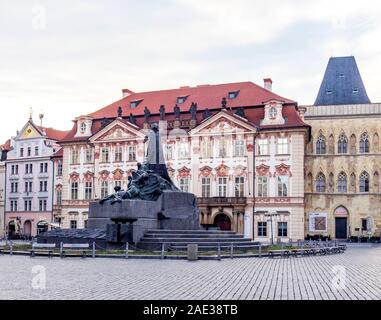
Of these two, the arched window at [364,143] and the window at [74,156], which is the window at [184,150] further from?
the arched window at [364,143]

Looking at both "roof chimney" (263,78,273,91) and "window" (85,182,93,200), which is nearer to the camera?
"roof chimney" (263,78,273,91)

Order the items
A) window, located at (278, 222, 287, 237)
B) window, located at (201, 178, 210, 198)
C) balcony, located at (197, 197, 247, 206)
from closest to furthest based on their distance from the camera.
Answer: window, located at (278, 222, 287, 237) → balcony, located at (197, 197, 247, 206) → window, located at (201, 178, 210, 198)

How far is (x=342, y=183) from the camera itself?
66.2 metres

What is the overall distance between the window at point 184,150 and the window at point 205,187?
122 inches

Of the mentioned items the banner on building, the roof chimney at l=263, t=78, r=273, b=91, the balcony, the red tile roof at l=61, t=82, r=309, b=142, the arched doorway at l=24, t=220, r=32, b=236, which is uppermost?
the roof chimney at l=263, t=78, r=273, b=91

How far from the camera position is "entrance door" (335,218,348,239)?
2579 inches

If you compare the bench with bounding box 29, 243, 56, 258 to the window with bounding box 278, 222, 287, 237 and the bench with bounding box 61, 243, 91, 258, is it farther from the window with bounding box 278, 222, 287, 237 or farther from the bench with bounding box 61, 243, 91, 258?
the window with bounding box 278, 222, 287, 237

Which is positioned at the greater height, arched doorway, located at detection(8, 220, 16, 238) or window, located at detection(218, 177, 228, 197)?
window, located at detection(218, 177, 228, 197)

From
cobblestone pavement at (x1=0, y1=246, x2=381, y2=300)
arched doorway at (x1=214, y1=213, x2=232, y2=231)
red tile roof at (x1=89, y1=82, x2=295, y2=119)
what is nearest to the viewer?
cobblestone pavement at (x1=0, y1=246, x2=381, y2=300)

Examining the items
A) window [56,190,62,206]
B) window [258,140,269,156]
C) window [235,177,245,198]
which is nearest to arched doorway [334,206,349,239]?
window [258,140,269,156]

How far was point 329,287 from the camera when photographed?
1675 cm

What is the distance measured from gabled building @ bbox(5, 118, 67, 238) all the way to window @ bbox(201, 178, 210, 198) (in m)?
20.5

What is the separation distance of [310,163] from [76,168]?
25515 mm
